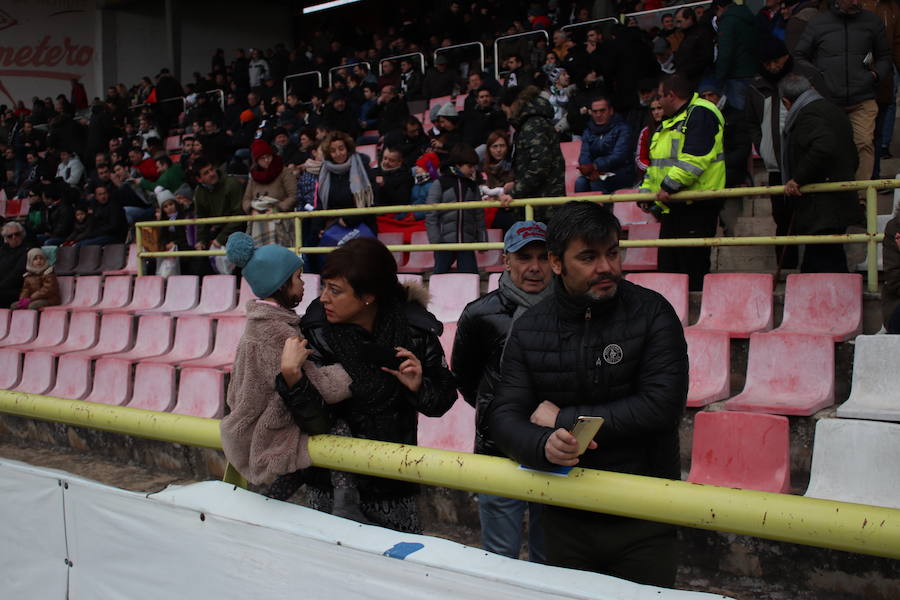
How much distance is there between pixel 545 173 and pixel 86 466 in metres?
3.98

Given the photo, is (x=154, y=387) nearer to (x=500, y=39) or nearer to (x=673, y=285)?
(x=673, y=285)

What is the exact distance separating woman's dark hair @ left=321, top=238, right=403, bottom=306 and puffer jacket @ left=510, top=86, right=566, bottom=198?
3847mm

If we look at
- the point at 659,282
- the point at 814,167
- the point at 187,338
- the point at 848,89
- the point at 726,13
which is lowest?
the point at 187,338

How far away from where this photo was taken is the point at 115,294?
8.56 m

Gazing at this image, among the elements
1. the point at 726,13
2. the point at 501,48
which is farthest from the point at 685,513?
the point at 501,48

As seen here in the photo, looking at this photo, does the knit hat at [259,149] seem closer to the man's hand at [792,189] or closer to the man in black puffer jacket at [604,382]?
the man's hand at [792,189]

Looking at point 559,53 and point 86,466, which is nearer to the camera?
point 86,466

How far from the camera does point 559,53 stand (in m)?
10.4

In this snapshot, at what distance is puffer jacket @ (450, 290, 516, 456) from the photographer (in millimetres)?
2715

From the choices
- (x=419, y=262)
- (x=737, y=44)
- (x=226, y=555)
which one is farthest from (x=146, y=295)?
(x=226, y=555)

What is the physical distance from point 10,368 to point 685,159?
6.38 meters

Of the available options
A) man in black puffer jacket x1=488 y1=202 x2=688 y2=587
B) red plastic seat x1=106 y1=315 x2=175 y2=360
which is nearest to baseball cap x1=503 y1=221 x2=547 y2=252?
man in black puffer jacket x1=488 y1=202 x2=688 y2=587

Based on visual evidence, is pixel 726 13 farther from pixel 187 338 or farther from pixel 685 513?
pixel 685 513

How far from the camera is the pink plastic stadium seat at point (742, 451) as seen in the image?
3.44 metres
